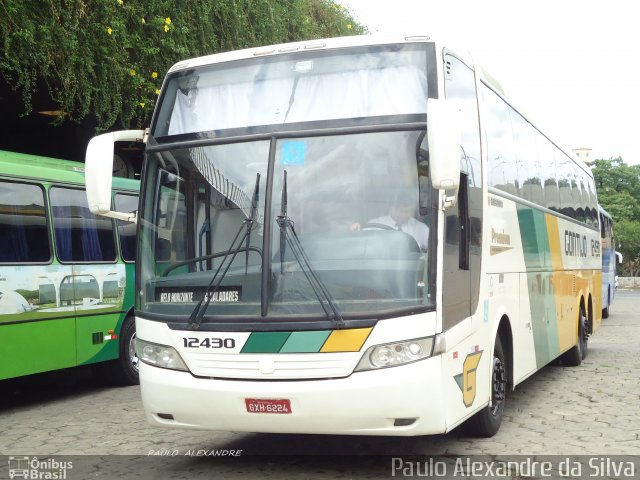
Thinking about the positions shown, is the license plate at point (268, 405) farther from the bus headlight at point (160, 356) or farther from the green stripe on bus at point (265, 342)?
the bus headlight at point (160, 356)

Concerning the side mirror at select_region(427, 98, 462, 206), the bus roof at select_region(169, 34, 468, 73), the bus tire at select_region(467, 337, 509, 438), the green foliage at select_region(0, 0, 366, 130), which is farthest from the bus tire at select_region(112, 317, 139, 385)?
the side mirror at select_region(427, 98, 462, 206)

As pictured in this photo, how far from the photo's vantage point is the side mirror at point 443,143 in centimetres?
543

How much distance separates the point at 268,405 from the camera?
5668mm

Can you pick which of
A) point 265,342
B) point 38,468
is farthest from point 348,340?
point 38,468

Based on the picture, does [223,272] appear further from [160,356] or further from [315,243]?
[160,356]

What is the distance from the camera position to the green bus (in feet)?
29.5

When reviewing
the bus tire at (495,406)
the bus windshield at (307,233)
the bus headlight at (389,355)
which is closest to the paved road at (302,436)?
the bus tire at (495,406)

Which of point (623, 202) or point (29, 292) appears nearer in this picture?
point (29, 292)

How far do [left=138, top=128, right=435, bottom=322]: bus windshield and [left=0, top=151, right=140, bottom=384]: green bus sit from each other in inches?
129

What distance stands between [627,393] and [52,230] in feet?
21.9

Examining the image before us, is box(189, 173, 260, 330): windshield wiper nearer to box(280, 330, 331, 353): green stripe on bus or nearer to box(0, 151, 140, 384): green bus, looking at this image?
box(280, 330, 331, 353): green stripe on bus

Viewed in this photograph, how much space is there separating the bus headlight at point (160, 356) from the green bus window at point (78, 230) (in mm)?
3897

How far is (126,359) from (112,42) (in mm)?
4285

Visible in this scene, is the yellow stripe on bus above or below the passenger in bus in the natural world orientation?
below
